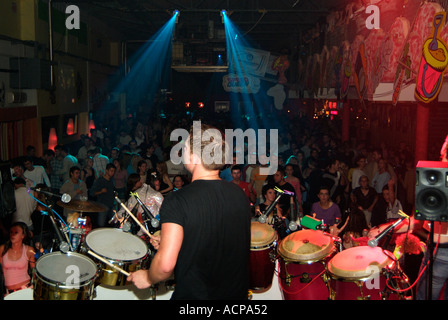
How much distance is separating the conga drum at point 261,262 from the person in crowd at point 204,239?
5.01 feet

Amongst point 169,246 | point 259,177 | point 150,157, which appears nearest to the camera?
point 169,246

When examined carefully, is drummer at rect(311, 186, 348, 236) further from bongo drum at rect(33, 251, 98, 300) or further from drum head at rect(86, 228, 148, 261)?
bongo drum at rect(33, 251, 98, 300)

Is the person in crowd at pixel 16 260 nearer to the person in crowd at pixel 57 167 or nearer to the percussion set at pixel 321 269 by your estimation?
the percussion set at pixel 321 269

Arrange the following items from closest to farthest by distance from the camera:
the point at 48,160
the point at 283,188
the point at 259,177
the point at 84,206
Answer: the point at 84,206 → the point at 283,188 → the point at 259,177 → the point at 48,160

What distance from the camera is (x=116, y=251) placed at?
3805 mm

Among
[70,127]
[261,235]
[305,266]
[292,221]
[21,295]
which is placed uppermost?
[70,127]

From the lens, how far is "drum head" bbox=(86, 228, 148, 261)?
371cm

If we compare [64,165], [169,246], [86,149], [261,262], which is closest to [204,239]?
[169,246]

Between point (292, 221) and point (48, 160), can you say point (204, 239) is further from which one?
point (48, 160)

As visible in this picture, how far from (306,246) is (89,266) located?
186 centimetres

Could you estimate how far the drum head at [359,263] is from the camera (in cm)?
375

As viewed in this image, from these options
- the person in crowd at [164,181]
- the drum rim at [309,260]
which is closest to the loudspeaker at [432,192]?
the drum rim at [309,260]

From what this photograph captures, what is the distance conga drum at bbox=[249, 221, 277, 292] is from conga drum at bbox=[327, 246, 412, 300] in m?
0.57

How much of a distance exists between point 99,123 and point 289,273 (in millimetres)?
14875
